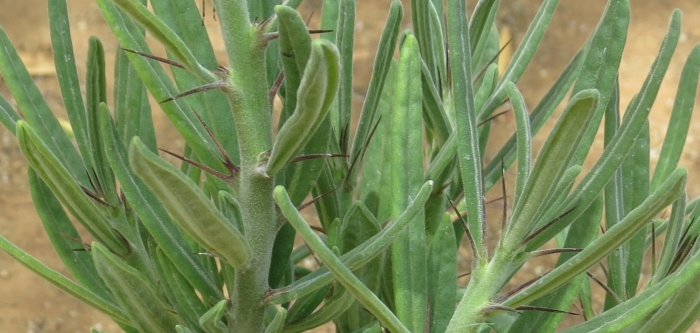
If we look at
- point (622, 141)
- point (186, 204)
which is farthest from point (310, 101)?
point (622, 141)

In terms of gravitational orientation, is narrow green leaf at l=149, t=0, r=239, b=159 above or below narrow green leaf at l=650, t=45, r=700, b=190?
above

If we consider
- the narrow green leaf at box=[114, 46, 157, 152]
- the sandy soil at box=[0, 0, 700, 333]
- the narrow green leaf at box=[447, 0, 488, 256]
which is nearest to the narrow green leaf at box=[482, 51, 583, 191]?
the narrow green leaf at box=[447, 0, 488, 256]

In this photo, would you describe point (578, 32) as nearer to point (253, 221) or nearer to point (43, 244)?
point (43, 244)

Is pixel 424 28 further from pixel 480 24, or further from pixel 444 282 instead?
pixel 444 282

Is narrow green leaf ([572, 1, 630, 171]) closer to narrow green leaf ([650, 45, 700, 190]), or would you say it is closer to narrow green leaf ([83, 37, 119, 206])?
narrow green leaf ([650, 45, 700, 190])

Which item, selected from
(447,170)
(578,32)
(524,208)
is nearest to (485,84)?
(447,170)
